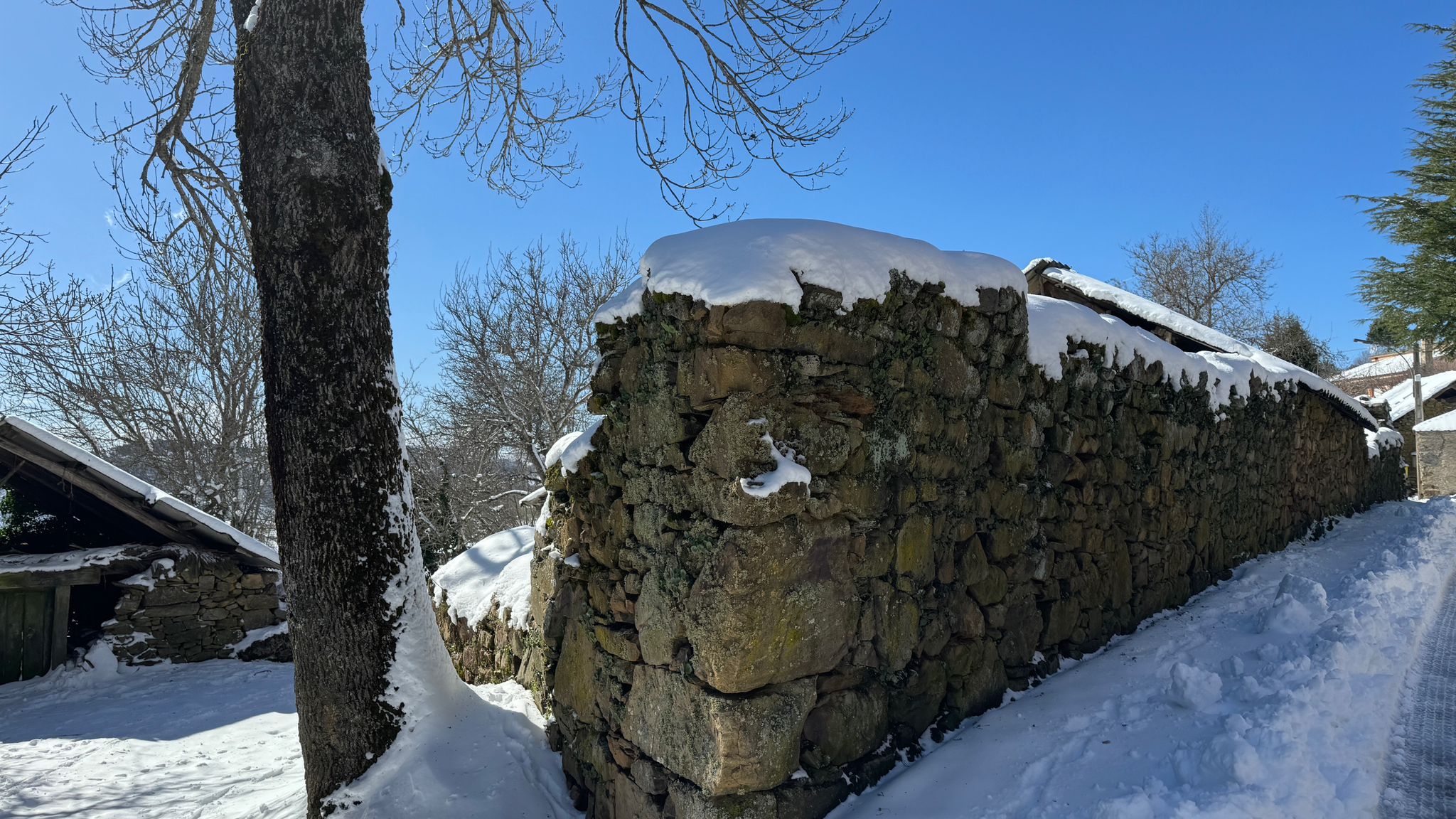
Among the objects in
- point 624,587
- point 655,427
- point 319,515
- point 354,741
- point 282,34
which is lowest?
point 354,741

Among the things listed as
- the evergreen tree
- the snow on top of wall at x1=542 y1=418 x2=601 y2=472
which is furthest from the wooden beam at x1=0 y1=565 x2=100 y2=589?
the evergreen tree

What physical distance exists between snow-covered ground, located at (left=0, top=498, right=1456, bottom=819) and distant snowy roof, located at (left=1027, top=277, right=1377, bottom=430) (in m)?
1.73

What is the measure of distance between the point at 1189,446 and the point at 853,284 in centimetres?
432

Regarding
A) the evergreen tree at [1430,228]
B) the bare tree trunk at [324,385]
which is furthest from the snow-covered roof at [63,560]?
the evergreen tree at [1430,228]

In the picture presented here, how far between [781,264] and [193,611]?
9366 mm

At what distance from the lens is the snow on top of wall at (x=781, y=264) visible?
2.92 metres

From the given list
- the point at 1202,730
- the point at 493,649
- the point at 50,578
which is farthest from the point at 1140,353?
the point at 50,578

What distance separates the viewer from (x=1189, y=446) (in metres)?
5.97

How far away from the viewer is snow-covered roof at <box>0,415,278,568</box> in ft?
25.7

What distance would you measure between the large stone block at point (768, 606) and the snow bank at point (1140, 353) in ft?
6.62

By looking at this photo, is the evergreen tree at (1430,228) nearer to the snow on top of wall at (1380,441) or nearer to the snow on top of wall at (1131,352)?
the snow on top of wall at (1380,441)

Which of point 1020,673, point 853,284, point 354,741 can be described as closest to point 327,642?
point 354,741

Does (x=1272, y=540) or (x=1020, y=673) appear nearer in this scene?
(x=1020, y=673)

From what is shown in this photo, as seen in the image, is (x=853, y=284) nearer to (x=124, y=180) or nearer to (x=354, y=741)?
(x=354, y=741)
